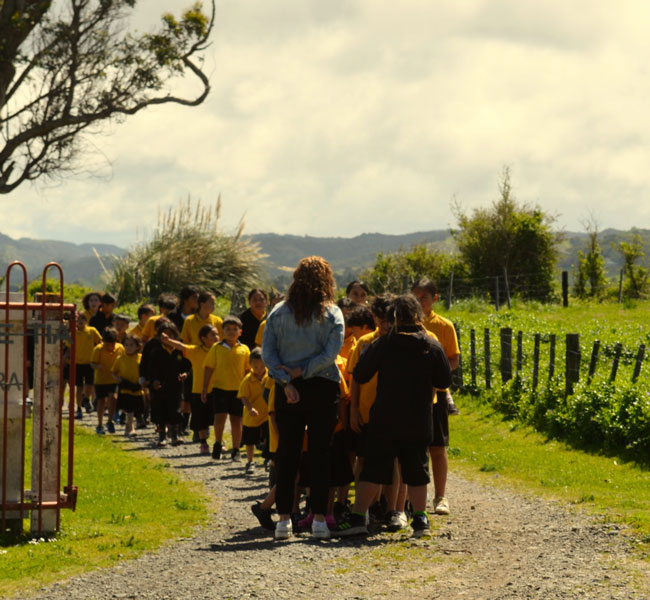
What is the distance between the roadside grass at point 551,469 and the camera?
9.05m

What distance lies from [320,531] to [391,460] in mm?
737

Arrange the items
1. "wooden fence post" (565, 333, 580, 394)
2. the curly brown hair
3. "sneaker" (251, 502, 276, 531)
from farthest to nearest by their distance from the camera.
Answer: "wooden fence post" (565, 333, 580, 394), "sneaker" (251, 502, 276, 531), the curly brown hair

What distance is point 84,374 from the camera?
672 inches

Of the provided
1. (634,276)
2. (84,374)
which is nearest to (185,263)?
(84,374)

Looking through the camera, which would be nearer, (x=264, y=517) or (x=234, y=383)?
(x=264, y=517)

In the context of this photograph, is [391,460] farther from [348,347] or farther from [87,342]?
[87,342]

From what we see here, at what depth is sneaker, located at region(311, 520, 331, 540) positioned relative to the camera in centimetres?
750

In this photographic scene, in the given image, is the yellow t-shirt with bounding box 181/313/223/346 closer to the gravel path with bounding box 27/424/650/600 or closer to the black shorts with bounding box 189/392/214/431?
the black shorts with bounding box 189/392/214/431

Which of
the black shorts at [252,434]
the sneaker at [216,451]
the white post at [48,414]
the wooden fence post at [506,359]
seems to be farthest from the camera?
the wooden fence post at [506,359]

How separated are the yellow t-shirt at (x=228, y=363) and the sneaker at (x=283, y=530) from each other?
4.58 meters

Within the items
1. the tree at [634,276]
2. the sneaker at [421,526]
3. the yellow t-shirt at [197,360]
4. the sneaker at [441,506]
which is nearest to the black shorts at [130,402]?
the yellow t-shirt at [197,360]

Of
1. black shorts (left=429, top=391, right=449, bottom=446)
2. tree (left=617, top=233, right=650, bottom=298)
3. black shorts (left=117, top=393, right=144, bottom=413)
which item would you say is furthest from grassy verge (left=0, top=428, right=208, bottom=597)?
tree (left=617, top=233, right=650, bottom=298)

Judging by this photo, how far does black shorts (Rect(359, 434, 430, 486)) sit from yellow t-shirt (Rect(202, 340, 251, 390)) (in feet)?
15.0

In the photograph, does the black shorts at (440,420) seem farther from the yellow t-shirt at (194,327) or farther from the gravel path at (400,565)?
the yellow t-shirt at (194,327)
